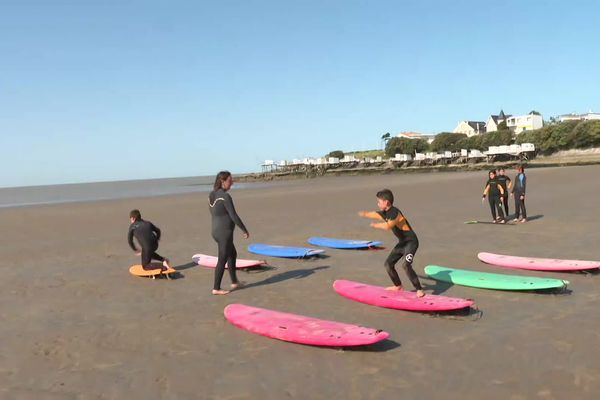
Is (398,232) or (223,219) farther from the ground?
(223,219)

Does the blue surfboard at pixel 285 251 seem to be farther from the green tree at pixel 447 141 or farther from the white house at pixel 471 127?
the white house at pixel 471 127

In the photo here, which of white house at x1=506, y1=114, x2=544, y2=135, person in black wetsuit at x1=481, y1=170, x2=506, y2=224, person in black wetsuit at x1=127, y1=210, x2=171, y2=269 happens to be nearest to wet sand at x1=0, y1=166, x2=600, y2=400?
person in black wetsuit at x1=127, y1=210, x2=171, y2=269

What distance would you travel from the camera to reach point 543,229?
11.7 metres

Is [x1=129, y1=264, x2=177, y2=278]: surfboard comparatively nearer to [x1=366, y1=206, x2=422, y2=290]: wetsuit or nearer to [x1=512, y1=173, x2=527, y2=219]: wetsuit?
[x1=366, y1=206, x2=422, y2=290]: wetsuit

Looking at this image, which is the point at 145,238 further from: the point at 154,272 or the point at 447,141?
the point at 447,141

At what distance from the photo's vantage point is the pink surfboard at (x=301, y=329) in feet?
14.6

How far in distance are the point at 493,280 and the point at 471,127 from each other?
115m

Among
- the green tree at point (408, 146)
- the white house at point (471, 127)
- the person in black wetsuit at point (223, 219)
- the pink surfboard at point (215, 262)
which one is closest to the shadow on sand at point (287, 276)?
the pink surfboard at point (215, 262)

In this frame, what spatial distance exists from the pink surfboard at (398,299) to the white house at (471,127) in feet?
372

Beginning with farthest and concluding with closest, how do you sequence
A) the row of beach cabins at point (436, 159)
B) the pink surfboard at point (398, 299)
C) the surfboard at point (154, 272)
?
the row of beach cabins at point (436, 159)
the surfboard at point (154, 272)
the pink surfboard at point (398, 299)

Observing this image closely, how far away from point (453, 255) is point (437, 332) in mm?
4532

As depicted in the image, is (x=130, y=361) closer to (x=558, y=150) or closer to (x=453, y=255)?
(x=453, y=255)

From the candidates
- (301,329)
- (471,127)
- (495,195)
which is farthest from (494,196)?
(471,127)

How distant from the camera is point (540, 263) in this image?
24.9ft
